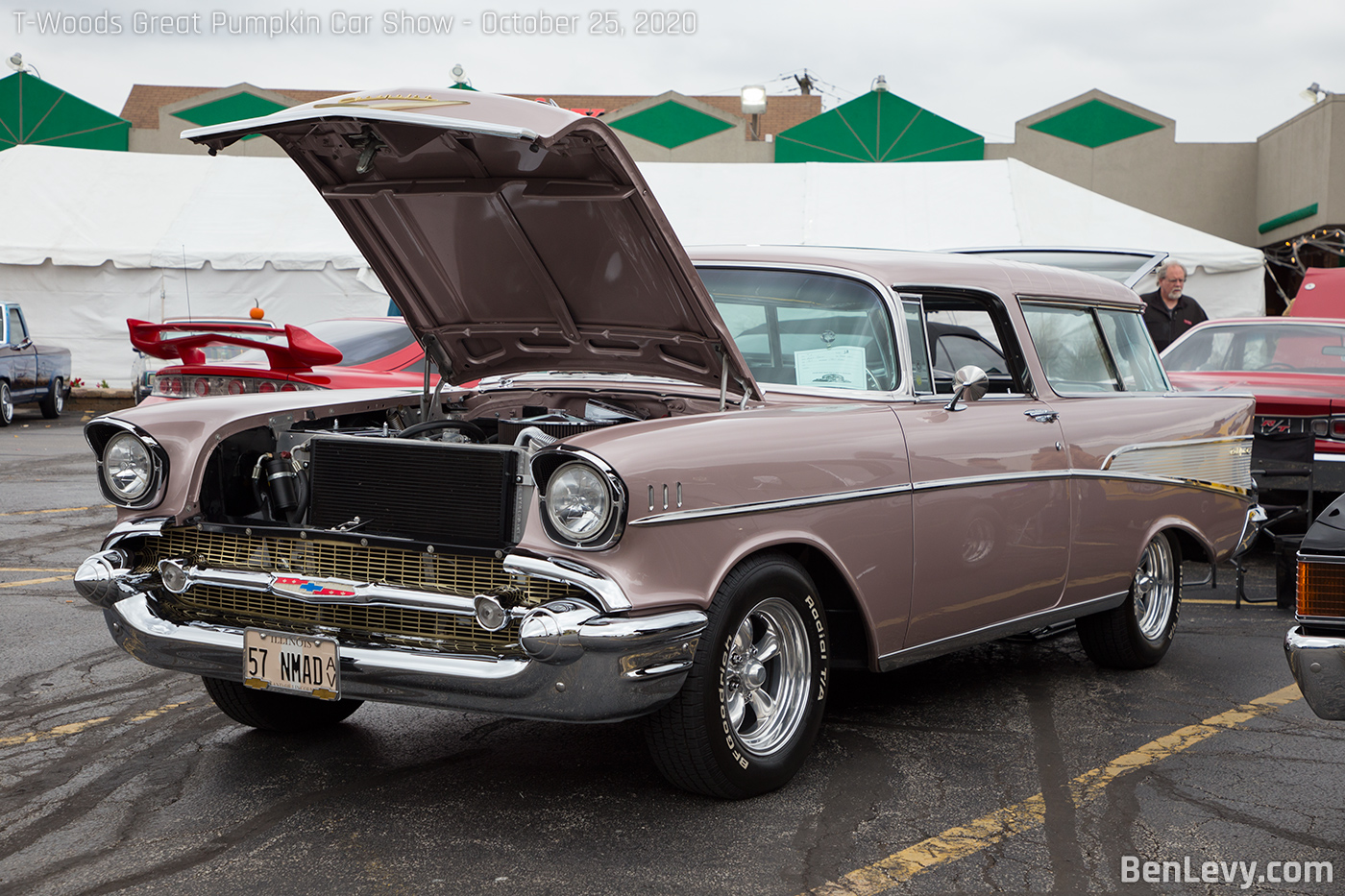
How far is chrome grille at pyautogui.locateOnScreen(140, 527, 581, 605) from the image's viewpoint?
10.8 ft

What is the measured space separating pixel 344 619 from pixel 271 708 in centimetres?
89

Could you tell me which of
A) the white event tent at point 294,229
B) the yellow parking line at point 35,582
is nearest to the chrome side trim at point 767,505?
the yellow parking line at point 35,582

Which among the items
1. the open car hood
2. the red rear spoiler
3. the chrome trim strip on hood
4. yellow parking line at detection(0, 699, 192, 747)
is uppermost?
the chrome trim strip on hood

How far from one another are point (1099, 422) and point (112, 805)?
372 centimetres

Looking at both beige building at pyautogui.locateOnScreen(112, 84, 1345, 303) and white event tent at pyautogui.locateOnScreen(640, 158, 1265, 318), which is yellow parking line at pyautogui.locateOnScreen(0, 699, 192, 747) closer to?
white event tent at pyautogui.locateOnScreen(640, 158, 1265, 318)

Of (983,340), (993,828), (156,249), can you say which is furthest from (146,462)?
(156,249)

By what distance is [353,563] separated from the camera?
3.48 m

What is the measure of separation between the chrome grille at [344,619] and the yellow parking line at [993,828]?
3.42 feet

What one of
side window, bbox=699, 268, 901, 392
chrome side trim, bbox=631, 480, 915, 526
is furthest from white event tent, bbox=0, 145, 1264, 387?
chrome side trim, bbox=631, 480, 915, 526

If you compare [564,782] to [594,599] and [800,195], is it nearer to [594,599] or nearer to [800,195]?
[594,599]

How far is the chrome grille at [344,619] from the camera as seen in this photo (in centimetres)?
330

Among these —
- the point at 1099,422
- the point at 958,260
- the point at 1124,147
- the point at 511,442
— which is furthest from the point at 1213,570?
the point at 1124,147

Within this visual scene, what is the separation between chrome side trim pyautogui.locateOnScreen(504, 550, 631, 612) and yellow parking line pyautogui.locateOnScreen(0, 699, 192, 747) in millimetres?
1998

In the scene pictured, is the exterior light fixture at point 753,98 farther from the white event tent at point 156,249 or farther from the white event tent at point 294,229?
the white event tent at point 156,249
